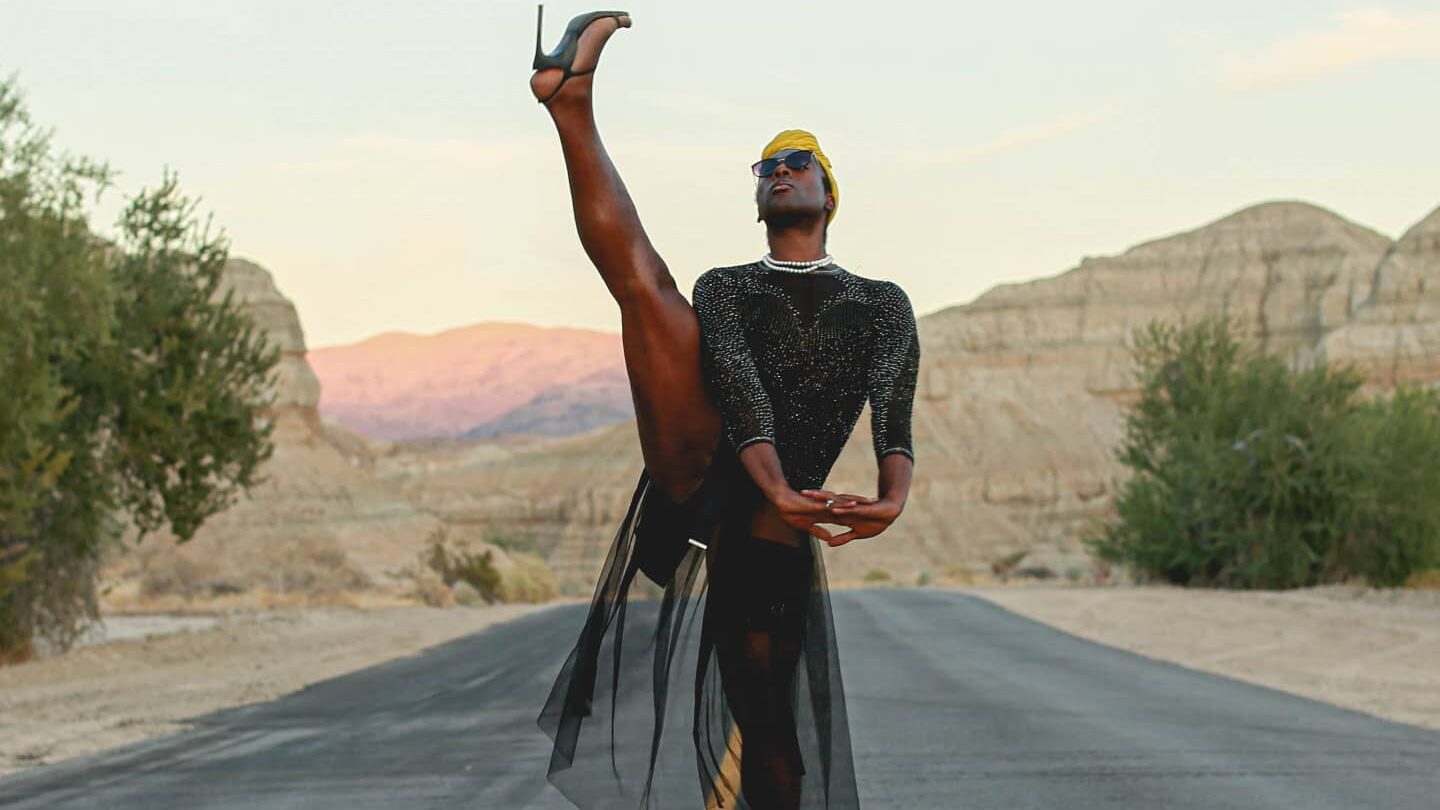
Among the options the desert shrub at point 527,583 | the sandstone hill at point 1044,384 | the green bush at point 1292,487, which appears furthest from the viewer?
the sandstone hill at point 1044,384

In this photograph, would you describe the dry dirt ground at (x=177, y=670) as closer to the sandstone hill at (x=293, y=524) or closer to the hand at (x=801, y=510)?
the hand at (x=801, y=510)

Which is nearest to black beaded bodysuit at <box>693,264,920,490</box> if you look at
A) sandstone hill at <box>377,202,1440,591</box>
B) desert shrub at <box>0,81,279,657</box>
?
desert shrub at <box>0,81,279,657</box>

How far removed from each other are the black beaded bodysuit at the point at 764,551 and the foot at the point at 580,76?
580 millimetres

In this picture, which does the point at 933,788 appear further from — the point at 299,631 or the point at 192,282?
the point at 299,631

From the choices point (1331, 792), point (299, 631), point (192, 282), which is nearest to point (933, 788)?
point (1331, 792)

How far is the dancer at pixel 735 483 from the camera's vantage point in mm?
3791

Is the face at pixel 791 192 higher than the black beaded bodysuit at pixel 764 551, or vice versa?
the face at pixel 791 192

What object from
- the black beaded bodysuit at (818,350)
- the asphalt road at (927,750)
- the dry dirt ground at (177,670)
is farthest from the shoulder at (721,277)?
the dry dirt ground at (177,670)

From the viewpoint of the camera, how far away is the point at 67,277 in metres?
19.5

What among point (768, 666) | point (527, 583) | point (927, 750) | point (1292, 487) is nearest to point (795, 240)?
point (768, 666)

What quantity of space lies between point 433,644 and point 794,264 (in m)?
22.4

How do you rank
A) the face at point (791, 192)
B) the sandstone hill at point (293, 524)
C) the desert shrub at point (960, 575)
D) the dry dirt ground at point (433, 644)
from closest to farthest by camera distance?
the face at point (791, 192) < the dry dirt ground at point (433, 644) < the sandstone hill at point (293, 524) < the desert shrub at point (960, 575)

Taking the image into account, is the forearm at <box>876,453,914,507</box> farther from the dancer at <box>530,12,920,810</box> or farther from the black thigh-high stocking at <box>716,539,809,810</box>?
the black thigh-high stocking at <box>716,539,809,810</box>

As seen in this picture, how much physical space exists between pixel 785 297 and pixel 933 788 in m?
5.03
